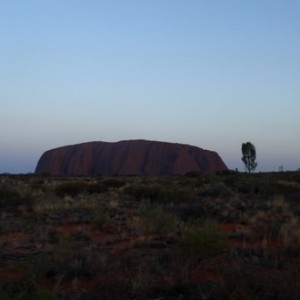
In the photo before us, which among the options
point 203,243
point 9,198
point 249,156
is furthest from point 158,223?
point 249,156

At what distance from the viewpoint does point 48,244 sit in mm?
14273

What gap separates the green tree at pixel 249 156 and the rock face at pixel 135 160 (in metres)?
27.1

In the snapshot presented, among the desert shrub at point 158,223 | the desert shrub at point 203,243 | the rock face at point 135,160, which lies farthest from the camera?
the rock face at point 135,160

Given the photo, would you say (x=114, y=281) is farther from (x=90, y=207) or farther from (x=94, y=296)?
(x=90, y=207)

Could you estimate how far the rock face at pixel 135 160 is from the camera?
357 ft

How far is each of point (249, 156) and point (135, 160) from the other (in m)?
35.8

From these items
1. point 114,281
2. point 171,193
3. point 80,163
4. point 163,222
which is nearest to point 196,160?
point 80,163

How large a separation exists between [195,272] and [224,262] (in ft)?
2.01

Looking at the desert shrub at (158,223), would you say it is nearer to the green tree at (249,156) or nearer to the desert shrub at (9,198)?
the desert shrub at (9,198)

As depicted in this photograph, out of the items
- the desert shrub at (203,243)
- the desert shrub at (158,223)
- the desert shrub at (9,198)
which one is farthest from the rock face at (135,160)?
the desert shrub at (203,243)

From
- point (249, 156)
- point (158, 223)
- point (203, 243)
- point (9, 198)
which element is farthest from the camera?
point (249, 156)

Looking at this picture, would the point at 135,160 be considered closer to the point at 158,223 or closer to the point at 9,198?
the point at 9,198

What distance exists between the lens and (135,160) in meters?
111

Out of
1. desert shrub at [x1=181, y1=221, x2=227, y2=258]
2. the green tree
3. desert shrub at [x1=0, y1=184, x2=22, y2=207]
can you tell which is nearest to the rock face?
the green tree
